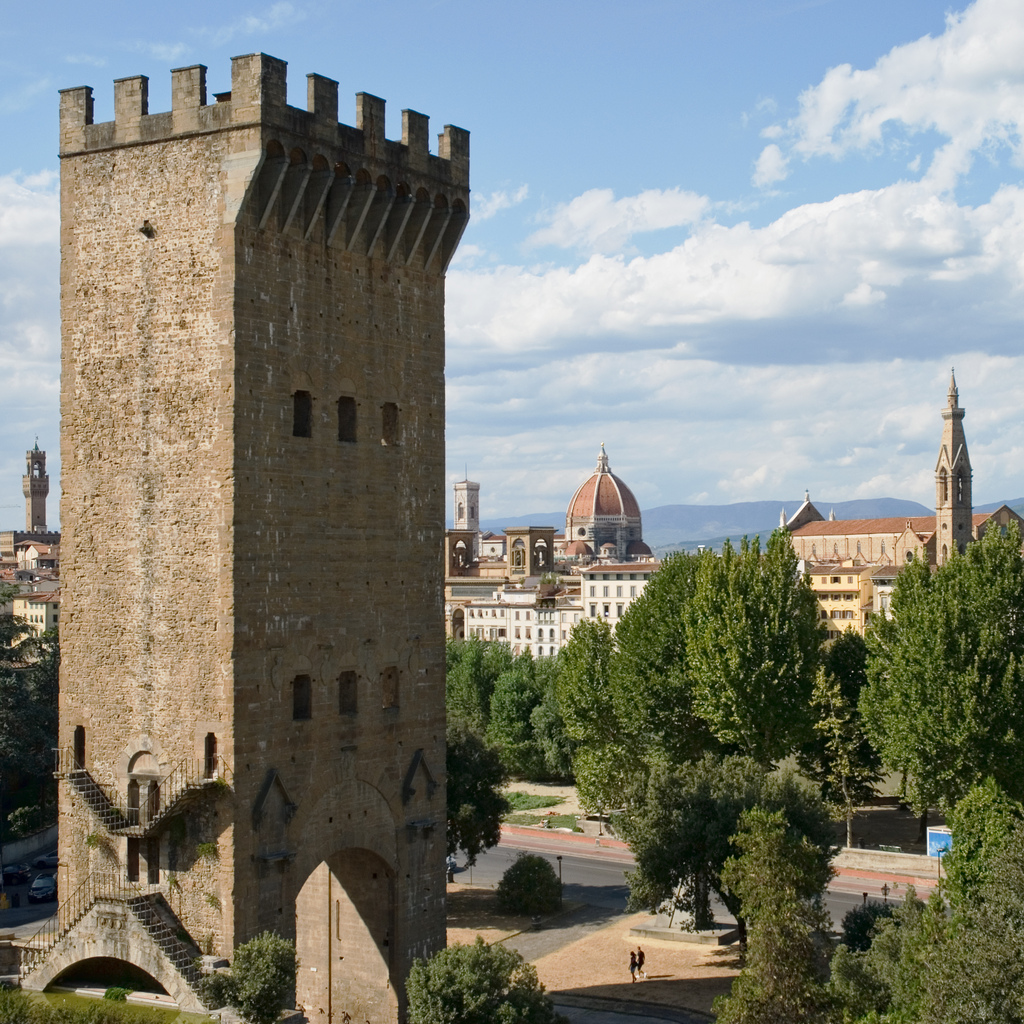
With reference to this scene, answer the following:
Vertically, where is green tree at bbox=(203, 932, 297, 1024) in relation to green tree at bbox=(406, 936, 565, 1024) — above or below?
above

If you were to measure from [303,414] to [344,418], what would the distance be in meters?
1.56

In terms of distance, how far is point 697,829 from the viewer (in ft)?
143

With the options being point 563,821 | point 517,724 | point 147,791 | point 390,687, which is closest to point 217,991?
point 147,791

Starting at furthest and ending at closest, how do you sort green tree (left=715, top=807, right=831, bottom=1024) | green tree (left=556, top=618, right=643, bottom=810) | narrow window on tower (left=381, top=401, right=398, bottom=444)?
green tree (left=556, top=618, right=643, bottom=810)
narrow window on tower (left=381, top=401, right=398, bottom=444)
green tree (left=715, top=807, right=831, bottom=1024)

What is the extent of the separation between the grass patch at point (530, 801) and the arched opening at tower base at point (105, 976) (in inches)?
1938

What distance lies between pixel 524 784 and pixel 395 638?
55998mm

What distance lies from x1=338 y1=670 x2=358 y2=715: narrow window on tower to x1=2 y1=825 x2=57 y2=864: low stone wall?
36191 mm

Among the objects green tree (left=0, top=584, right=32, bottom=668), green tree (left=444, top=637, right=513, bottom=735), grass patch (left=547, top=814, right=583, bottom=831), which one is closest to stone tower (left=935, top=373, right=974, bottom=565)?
green tree (left=444, top=637, right=513, bottom=735)

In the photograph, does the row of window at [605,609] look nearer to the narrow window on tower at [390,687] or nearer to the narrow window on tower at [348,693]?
the narrow window on tower at [390,687]

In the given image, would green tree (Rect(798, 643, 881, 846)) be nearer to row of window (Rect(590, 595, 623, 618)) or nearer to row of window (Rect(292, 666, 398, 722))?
row of window (Rect(292, 666, 398, 722))

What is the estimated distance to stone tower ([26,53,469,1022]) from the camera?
31172 mm

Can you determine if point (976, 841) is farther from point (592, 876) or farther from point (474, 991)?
point (592, 876)

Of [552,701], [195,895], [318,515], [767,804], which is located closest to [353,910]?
[195,895]

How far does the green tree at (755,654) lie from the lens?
59.2 metres
